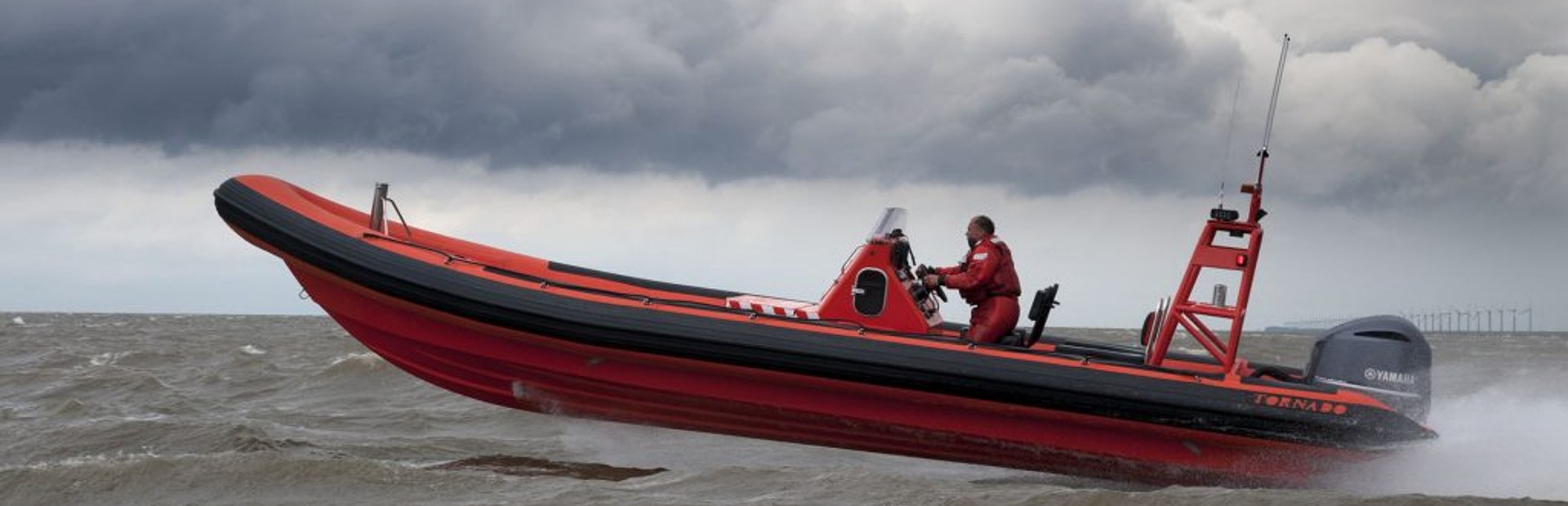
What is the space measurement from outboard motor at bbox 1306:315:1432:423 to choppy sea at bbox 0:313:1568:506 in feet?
0.82

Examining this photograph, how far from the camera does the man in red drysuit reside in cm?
711

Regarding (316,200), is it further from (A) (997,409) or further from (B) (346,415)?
(A) (997,409)

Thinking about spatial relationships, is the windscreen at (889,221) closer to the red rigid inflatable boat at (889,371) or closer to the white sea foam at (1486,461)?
the red rigid inflatable boat at (889,371)

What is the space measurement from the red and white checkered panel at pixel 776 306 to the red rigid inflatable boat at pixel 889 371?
0.11 feet

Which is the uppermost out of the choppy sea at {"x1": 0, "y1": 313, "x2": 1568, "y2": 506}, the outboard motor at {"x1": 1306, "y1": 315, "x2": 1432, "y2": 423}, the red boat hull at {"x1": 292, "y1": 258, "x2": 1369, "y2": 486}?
the outboard motor at {"x1": 1306, "y1": 315, "x2": 1432, "y2": 423}

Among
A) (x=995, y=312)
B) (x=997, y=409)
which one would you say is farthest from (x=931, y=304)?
(x=997, y=409)

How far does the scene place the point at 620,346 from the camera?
6875 mm

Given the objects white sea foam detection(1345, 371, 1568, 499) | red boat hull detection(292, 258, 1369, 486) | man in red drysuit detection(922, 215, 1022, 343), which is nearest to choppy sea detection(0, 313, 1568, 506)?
white sea foam detection(1345, 371, 1568, 499)

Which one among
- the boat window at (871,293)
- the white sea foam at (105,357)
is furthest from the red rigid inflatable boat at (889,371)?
the white sea foam at (105,357)

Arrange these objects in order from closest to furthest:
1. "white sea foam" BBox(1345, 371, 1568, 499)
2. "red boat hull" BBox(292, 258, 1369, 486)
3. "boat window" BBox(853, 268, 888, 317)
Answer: "white sea foam" BBox(1345, 371, 1568, 499), "red boat hull" BBox(292, 258, 1369, 486), "boat window" BBox(853, 268, 888, 317)

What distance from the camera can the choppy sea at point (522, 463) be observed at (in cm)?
639

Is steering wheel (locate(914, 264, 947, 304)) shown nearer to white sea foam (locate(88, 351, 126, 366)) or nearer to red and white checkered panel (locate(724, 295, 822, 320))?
red and white checkered panel (locate(724, 295, 822, 320))

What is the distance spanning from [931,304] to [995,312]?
0.39 m

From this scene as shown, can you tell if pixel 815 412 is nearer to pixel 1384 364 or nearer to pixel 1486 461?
pixel 1384 364
